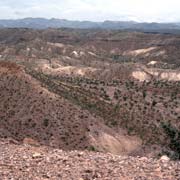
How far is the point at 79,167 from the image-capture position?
9.73 meters

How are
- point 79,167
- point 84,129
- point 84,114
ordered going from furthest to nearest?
point 84,114
point 84,129
point 79,167

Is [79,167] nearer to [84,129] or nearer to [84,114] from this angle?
[84,129]

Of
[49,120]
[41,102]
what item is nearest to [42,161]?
[49,120]

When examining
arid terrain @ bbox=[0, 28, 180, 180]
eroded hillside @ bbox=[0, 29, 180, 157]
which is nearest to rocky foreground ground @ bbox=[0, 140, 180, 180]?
arid terrain @ bbox=[0, 28, 180, 180]

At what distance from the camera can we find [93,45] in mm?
176125

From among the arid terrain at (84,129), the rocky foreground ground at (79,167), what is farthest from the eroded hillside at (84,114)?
the rocky foreground ground at (79,167)

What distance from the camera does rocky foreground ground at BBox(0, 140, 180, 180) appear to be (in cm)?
915

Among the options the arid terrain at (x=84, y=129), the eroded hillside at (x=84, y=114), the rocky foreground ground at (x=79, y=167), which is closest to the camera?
the rocky foreground ground at (x=79, y=167)

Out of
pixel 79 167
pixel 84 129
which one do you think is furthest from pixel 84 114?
pixel 79 167

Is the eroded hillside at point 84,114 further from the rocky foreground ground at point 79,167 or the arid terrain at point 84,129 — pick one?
the rocky foreground ground at point 79,167

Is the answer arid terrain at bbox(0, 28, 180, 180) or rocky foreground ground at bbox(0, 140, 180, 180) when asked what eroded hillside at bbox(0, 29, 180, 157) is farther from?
rocky foreground ground at bbox(0, 140, 180, 180)

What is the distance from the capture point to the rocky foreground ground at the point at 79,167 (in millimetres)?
9148

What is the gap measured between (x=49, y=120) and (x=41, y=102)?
297 cm

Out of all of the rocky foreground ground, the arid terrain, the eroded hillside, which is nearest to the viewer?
the rocky foreground ground
